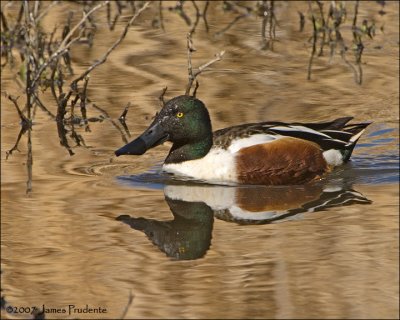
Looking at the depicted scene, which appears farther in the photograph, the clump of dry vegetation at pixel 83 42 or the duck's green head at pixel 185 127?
the clump of dry vegetation at pixel 83 42

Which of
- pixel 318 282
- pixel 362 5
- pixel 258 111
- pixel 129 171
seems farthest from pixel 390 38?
pixel 318 282

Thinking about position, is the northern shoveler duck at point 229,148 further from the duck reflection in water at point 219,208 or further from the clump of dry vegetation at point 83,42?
the clump of dry vegetation at point 83,42

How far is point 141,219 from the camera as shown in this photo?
284 inches

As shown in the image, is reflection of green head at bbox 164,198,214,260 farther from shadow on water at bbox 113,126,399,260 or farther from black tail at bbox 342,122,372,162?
black tail at bbox 342,122,372,162

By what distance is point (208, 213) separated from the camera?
7.41 meters

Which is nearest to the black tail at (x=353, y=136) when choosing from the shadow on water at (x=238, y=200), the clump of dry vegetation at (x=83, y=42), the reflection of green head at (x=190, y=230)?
the shadow on water at (x=238, y=200)

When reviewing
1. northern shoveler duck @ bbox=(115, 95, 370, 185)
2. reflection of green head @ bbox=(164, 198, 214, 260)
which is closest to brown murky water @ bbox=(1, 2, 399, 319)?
reflection of green head @ bbox=(164, 198, 214, 260)

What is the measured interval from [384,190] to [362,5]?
5332 mm

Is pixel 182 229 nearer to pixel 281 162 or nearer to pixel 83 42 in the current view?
pixel 281 162

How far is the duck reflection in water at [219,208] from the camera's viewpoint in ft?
22.6

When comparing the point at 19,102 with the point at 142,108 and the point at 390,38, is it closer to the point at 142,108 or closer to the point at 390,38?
the point at 142,108

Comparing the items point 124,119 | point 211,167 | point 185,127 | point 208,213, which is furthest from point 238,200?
point 124,119

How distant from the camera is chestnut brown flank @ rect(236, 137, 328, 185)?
811 centimetres

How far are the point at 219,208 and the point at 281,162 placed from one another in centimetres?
89
